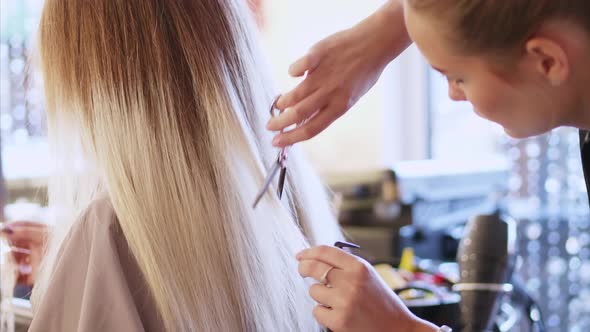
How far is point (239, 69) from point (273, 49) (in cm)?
228

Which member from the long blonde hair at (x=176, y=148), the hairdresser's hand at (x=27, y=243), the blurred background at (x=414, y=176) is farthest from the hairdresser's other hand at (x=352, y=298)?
the blurred background at (x=414, y=176)

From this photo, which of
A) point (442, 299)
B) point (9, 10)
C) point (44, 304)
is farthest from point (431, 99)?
point (44, 304)

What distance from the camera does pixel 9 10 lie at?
1980mm

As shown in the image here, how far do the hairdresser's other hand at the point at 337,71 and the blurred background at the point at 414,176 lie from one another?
55 centimetres

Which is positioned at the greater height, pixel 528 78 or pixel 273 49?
pixel 273 49

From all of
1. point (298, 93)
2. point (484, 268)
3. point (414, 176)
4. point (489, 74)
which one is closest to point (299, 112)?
point (298, 93)

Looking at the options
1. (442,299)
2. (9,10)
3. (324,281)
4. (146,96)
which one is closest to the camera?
(324,281)

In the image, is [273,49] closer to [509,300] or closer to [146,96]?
[509,300]

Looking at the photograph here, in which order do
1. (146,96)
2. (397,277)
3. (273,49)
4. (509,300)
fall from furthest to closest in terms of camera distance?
(273,49) → (397,277) → (509,300) → (146,96)

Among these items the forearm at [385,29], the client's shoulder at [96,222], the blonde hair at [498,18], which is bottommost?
the client's shoulder at [96,222]

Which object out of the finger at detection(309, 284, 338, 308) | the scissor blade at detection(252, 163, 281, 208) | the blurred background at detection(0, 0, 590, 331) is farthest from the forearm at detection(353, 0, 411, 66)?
the blurred background at detection(0, 0, 590, 331)

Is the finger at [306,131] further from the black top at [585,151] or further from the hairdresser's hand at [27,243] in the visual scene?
the hairdresser's hand at [27,243]

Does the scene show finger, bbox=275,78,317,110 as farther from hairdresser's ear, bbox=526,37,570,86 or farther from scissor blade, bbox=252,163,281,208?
hairdresser's ear, bbox=526,37,570,86

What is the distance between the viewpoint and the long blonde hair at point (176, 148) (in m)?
0.89
